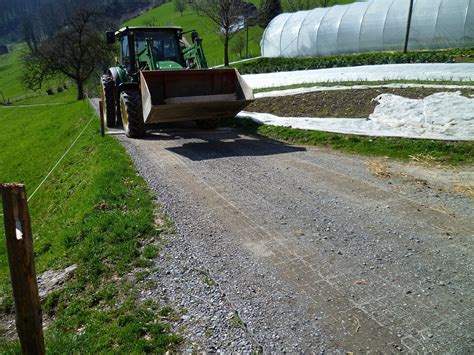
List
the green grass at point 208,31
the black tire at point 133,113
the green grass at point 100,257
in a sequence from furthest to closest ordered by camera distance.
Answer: the green grass at point 208,31 < the black tire at point 133,113 < the green grass at point 100,257

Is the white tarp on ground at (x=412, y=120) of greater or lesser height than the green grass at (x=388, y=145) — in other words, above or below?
above

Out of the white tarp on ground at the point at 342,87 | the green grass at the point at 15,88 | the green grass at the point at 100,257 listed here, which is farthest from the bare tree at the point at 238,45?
the green grass at the point at 100,257

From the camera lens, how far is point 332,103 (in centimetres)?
1245

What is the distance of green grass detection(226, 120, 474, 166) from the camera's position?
776 cm

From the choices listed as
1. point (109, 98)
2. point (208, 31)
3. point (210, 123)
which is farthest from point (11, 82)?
point (210, 123)

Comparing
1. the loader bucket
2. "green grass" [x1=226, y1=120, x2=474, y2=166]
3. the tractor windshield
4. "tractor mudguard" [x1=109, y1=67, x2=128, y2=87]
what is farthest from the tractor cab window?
"green grass" [x1=226, y1=120, x2=474, y2=166]

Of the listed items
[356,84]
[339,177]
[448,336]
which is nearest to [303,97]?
[356,84]

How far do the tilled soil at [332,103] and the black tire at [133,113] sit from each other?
4.48 m

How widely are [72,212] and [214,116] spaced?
179 inches

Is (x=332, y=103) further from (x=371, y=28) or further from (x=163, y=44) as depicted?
(x=371, y=28)

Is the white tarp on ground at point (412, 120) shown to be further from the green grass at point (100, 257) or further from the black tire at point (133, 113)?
the green grass at point (100, 257)

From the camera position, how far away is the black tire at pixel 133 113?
10555mm

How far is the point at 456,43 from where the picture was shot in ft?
74.2

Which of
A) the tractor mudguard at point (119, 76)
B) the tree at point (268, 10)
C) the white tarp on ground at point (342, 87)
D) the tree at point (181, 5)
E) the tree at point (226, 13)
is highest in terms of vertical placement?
the tree at point (181, 5)
